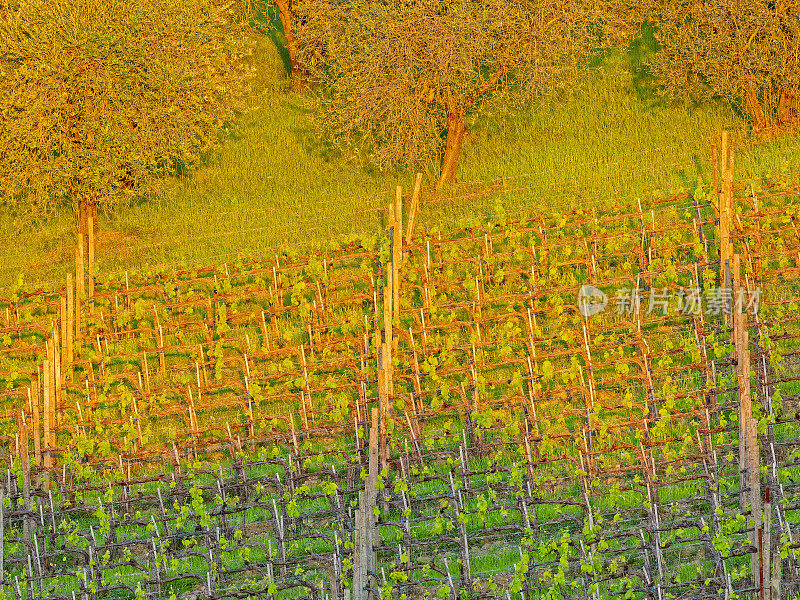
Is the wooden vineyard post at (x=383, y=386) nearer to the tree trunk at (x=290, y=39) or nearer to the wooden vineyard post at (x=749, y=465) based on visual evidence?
the wooden vineyard post at (x=749, y=465)

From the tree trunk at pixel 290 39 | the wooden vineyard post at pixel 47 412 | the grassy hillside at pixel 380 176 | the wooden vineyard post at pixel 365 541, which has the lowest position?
the wooden vineyard post at pixel 365 541

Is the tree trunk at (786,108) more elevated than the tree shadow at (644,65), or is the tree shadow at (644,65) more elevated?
the tree shadow at (644,65)

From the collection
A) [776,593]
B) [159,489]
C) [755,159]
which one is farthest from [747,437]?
[755,159]

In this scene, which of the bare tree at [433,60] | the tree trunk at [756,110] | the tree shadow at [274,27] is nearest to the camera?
the bare tree at [433,60]

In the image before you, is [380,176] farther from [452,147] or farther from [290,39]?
[290,39]

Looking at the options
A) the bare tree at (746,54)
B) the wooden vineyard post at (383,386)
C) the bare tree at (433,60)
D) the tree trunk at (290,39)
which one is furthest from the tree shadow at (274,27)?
the wooden vineyard post at (383,386)

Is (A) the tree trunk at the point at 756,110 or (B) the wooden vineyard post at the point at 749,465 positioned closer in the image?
(B) the wooden vineyard post at the point at 749,465

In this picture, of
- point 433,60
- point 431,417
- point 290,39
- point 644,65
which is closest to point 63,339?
point 431,417
